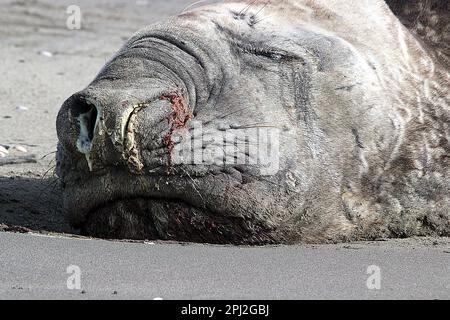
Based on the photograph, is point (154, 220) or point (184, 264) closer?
point (184, 264)

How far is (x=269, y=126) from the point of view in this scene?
4.61m

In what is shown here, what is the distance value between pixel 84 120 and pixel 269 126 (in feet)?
2.41

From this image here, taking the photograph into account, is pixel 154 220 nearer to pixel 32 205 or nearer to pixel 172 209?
pixel 172 209

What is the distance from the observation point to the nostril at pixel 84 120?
14.6ft

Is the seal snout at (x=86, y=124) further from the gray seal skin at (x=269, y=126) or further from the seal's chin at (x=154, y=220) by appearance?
the seal's chin at (x=154, y=220)

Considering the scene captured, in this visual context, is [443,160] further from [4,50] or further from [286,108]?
[4,50]

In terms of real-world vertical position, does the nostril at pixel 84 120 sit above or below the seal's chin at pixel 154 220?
above

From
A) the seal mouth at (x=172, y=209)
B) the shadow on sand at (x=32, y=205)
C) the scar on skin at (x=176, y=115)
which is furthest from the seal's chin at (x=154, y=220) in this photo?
the shadow on sand at (x=32, y=205)

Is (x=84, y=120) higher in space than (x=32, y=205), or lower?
higher

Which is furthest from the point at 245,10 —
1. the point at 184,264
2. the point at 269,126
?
the point at 184,264

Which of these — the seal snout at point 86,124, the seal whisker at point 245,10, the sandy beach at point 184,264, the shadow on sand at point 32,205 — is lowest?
the sandy beach at point 184,264

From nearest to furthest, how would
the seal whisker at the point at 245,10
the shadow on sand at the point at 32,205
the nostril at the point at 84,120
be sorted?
the nostril at the point at 84,120
the seal whisker at the point at 245,10
the shadow on sand at the point at 32,205

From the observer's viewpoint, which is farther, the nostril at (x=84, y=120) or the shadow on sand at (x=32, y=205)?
the shadow on sand at (x=32, y=205)
